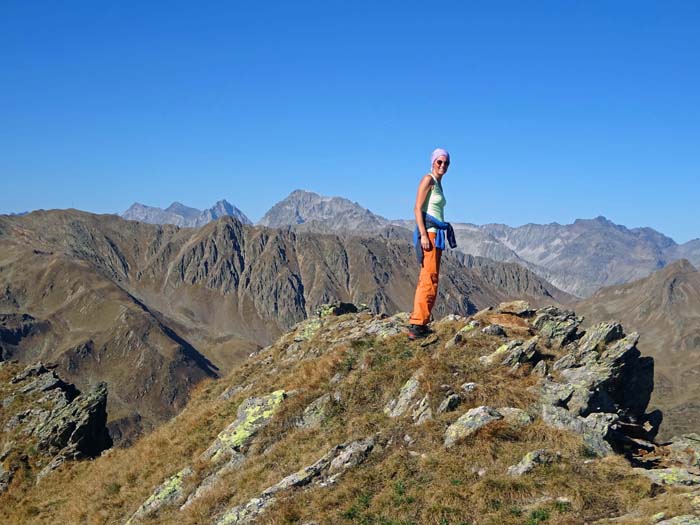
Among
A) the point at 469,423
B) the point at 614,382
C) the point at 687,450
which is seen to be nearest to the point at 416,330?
the point at 469,423

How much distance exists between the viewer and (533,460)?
44.7 feet

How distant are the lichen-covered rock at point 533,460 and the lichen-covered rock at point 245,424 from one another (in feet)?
29.3

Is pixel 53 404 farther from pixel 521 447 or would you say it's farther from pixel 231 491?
pixel 521 447

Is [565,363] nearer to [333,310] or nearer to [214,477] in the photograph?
[214,477]

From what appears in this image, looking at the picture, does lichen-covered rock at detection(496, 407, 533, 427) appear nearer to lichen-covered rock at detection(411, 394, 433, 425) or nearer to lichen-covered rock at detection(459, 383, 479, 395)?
lichen-covered rock at detection(459, 383, 479, 395)

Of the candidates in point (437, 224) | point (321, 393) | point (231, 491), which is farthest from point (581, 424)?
point (231, 491)

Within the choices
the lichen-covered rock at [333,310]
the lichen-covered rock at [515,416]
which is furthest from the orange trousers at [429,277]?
the lichen-covered rock at [333,310]

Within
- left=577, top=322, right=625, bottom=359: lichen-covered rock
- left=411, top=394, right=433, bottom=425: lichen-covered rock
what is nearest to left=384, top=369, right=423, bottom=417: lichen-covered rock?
left=411, top=394, right=433, bottom=425: lichen-covered rock

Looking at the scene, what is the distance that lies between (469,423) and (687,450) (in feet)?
25.2

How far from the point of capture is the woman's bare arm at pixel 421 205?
17.3m

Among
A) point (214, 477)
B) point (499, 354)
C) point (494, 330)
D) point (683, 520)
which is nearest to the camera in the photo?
point (683, 520)

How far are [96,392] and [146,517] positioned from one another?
19.9 metres

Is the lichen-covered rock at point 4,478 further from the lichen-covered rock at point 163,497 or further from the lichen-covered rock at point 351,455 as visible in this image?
the lichen-covered rock at point 351,455

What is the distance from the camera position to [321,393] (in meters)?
19.5
